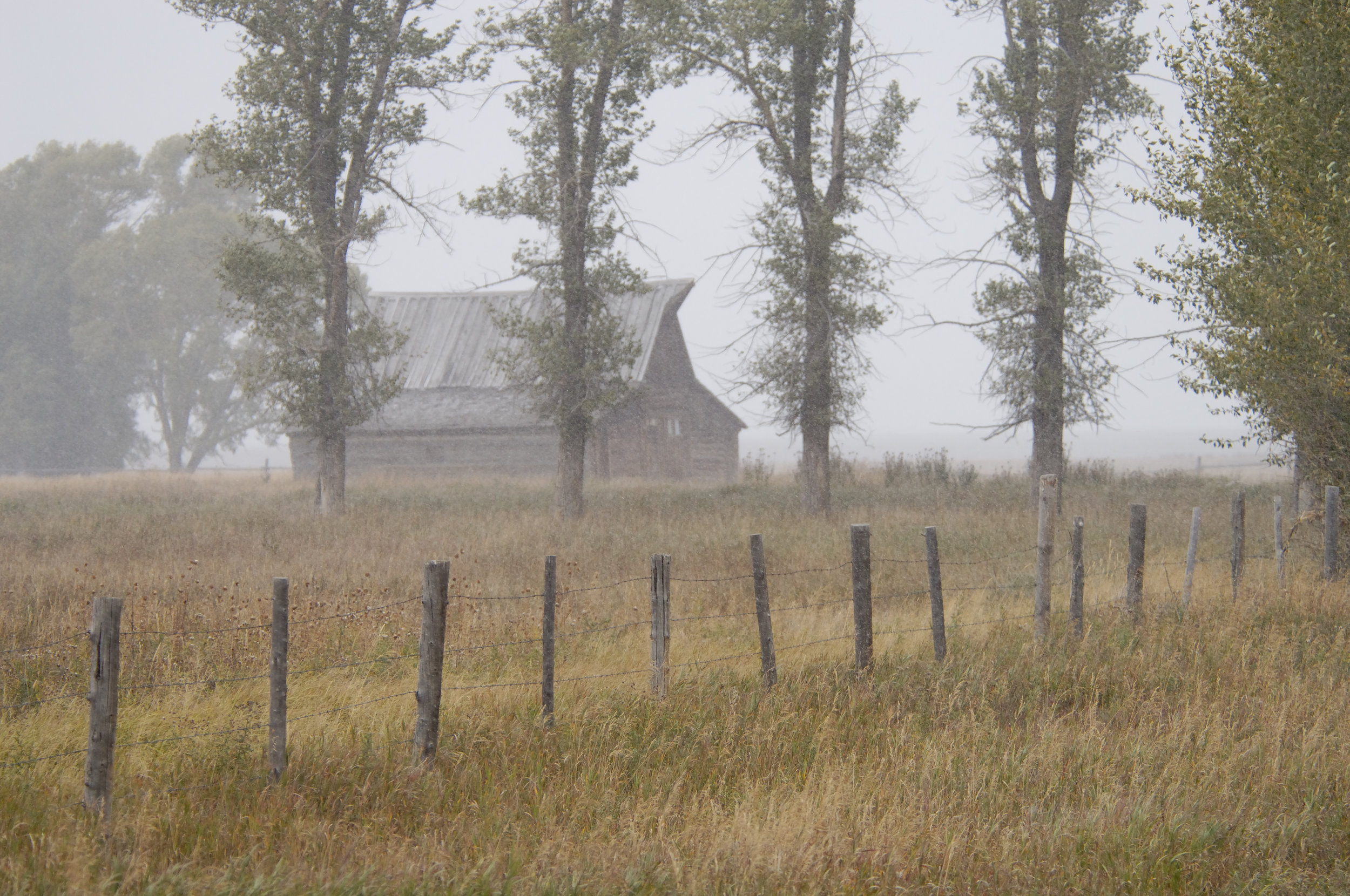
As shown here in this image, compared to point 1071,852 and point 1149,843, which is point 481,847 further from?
point 1149,843

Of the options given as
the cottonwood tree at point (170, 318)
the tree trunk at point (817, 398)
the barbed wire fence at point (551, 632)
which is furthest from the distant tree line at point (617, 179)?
the cottonwood tree at point (170, 318)

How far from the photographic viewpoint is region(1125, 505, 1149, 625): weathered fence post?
1027 centimetres

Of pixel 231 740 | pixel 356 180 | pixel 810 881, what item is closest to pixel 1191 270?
pixel 810 881

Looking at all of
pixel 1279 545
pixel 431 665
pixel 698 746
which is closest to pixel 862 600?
pixel 698 746

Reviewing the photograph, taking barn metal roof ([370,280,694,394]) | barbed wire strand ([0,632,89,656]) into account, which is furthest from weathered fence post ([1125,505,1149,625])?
barn metal roof ([370,280,694,394])

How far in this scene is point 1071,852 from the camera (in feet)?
17.4

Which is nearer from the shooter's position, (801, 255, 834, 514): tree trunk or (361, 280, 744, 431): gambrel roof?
(801, 255, 834, 514): tree trunk

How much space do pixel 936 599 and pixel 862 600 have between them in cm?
93

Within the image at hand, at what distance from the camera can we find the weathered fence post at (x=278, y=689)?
5887 millimetres

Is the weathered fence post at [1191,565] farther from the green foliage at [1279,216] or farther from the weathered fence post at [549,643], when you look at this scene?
the weathered fence post at [549,643]

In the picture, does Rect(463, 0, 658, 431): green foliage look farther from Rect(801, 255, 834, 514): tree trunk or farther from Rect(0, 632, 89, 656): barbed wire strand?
Rect(0, 632, 89, 656): barbed wire strand

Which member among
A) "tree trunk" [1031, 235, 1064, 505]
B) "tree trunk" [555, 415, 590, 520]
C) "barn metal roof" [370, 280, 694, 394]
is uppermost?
"barn metal roof" [370, 280, 694, 394]

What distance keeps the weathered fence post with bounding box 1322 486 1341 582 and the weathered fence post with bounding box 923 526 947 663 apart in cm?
635

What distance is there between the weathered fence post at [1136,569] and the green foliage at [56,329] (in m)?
52.0
